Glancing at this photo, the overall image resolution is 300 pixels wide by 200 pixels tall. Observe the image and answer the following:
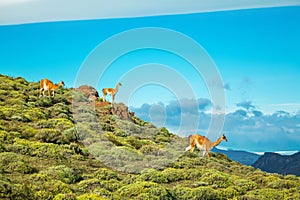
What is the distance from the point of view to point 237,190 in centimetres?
1761

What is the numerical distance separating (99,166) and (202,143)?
301 inches

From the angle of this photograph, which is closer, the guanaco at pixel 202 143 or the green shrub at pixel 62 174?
the green shrub at pixel 62 174

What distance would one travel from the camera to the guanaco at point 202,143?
2493 centimetres

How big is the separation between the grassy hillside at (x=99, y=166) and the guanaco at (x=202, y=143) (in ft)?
2.23

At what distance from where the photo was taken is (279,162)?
42125mm

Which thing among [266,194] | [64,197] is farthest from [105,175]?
[266,194]

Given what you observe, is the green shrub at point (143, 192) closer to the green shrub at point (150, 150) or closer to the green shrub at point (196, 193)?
the green shrub at point (196, 193)

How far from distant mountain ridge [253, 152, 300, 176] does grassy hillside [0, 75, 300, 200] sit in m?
11.3

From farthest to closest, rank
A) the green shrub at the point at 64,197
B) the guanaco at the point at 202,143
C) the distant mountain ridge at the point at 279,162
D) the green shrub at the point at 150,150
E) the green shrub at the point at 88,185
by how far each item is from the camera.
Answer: the distant mountain ridge at the point at 279,162 < the guanaco at the point at 202,143 < the green shrub at the point at 150,150 < the green shrub at the point at 88,185 < the green shrub at the point at 64,197

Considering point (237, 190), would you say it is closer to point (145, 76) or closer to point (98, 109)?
point (145, 76)

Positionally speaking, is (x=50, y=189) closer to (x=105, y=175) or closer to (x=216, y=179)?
(x=105, y=175)

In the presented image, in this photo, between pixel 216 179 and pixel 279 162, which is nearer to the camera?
pixel 216 179

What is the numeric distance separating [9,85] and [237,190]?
24205 mm

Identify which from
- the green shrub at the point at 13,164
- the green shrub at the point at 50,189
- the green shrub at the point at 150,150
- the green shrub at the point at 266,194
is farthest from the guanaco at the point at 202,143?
the green shrub at the point at 50,189
